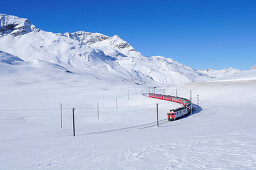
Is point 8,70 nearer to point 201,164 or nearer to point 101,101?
point 101,101

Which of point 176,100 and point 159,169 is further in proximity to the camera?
point 176,100

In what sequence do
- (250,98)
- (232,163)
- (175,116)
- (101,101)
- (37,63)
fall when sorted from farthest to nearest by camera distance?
(37,63) → (101,101) → (250,98) → (175,116) → (232,163)

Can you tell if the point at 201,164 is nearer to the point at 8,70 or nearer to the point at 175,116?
the point at 175,116

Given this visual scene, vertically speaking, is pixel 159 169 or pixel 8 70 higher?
pixel 8 70

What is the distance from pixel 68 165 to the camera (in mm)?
9734

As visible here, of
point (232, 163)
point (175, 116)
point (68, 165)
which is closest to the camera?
point (232, 163)

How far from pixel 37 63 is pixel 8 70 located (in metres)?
36.9

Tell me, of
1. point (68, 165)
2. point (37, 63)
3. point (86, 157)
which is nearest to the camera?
point (68, 165)

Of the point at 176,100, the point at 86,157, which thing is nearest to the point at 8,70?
the point at 176,100

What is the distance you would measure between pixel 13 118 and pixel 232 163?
127ft

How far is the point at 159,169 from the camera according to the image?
8.12m

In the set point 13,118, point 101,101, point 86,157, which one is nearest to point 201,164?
point 86,157

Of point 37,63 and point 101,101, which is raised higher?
point 37,63

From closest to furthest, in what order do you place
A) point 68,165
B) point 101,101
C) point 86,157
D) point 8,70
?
point 68,165 → point 86,157 → point 101,101 → point 8,70
